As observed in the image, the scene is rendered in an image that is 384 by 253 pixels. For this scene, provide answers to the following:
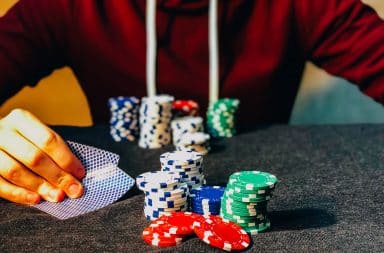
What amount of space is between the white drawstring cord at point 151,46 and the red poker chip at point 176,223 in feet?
3.89

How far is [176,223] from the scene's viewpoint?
1006 mm

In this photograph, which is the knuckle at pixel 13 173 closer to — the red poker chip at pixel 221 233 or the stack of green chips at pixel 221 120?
the red poker chip at pixel 221 233

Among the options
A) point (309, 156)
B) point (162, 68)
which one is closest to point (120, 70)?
point (162, 68)

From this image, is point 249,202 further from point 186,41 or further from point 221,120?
point 186,41

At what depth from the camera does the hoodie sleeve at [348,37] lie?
207 cm

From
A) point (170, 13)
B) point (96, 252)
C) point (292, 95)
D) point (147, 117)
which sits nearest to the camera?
point (96, 252)

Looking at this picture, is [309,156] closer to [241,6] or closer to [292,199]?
[292,199]

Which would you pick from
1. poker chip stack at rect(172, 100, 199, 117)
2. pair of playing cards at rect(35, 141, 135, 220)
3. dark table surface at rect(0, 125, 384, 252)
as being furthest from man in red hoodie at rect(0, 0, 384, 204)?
pair of playing cards at rect(35, 141, 135, 220)

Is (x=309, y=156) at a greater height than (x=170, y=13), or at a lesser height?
lesser

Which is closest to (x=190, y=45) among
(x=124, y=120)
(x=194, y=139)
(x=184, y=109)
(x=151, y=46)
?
(x=151, y=46)

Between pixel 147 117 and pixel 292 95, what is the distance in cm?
96

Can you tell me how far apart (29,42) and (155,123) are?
785 mm

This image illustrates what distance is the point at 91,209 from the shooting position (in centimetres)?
115

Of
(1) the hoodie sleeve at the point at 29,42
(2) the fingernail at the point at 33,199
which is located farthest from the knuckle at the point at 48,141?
(1) the hoodie sleeve at the point at 29,42
